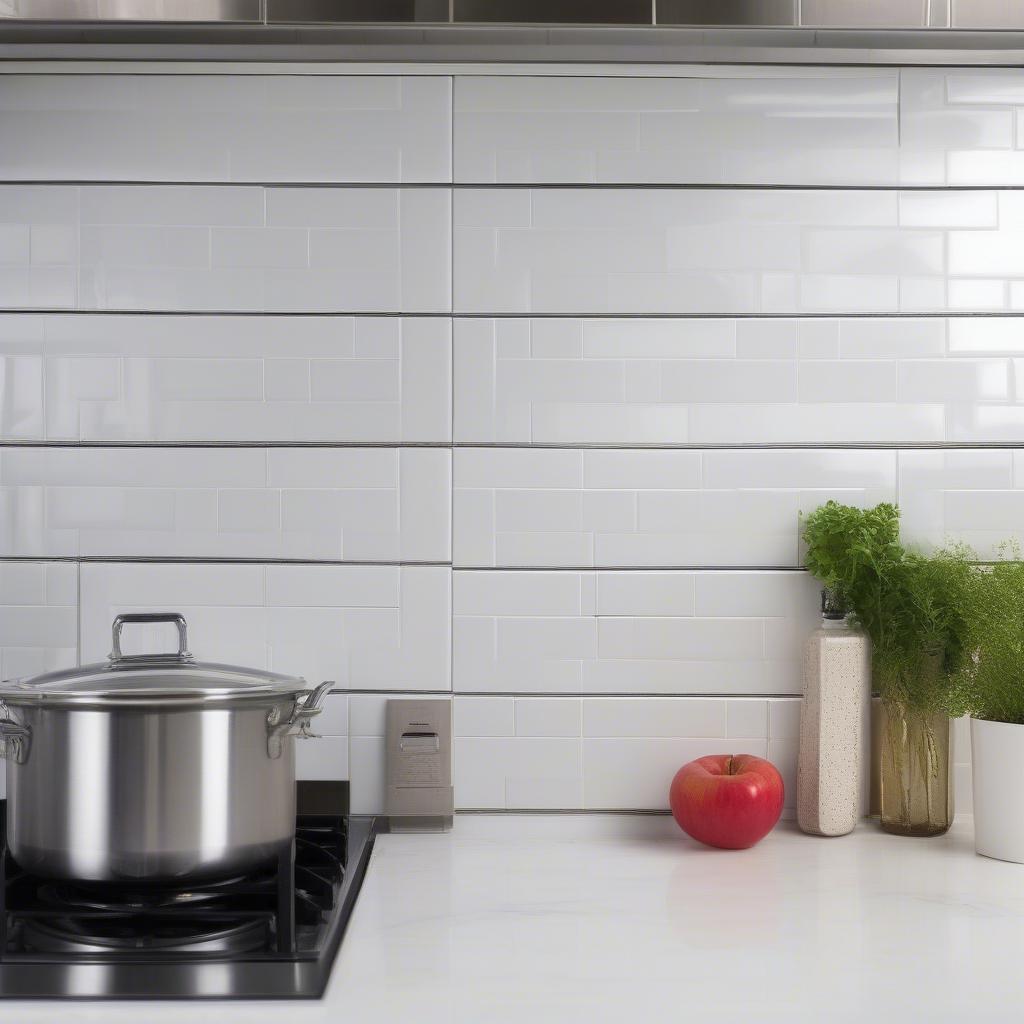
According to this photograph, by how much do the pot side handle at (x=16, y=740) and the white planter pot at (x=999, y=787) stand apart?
1.11 meters

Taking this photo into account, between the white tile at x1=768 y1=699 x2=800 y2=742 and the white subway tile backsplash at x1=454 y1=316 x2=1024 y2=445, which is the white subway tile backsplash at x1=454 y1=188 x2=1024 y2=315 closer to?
the white subway tile backsplash at x1=454 y1=316 x2=1024 y2=445

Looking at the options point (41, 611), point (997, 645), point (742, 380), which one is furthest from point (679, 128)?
point (41, 611)

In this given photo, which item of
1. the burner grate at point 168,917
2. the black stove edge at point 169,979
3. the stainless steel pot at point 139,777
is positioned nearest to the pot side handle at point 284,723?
the stainless steel pot at point 139,777

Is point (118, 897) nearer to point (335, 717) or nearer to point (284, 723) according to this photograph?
point (284, 723)

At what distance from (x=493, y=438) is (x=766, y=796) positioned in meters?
0.61

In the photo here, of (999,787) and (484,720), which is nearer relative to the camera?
(999,787)

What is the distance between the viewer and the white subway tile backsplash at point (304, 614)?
143 centimetres

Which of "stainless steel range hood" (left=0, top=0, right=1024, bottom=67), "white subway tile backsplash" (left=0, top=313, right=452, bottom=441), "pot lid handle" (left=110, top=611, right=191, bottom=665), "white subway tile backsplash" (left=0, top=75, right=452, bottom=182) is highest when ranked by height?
"stainless steel range hood" (left=0, top=0, right=1024, bottom=67)

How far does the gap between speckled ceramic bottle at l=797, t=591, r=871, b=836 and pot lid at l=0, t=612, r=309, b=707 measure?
2.32ft

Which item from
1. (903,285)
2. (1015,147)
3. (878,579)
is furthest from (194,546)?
(1015,147)

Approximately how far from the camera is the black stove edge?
2.77ft

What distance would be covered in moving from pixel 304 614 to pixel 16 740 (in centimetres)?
47

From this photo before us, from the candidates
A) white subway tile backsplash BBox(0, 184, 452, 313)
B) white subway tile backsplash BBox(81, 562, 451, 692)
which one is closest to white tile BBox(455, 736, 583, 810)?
white subway tile backsplash BBox(81, 562, 451, 692)

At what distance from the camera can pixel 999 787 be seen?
123 cm
